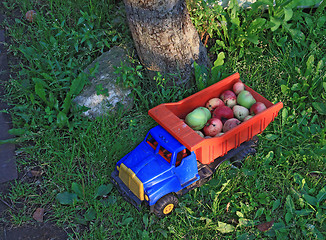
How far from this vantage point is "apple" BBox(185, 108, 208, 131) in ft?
12.4

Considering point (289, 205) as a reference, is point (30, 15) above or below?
above

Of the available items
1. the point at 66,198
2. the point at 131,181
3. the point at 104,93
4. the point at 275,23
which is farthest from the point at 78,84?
the point at 275,23

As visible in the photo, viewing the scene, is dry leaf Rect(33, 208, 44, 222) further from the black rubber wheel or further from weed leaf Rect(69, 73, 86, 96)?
the black rubber wheel

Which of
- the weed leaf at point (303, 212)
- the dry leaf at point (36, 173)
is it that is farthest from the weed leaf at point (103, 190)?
the weed leaf at point (303, 212)

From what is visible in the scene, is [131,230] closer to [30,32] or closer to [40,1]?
[30,32]

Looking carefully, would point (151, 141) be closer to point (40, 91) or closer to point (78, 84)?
point (78, 84)

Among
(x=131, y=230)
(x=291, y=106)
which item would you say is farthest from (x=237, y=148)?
(x=131, y=230)

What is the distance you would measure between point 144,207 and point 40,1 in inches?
146

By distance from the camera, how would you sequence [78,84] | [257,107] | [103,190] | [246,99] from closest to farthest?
1. [103,190]
2. [257,107]
3. [246,99]
4. [78,84]

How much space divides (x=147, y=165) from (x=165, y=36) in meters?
1.51

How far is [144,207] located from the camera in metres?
3.53

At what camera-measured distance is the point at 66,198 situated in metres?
3.56

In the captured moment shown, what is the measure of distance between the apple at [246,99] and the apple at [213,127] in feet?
1.24

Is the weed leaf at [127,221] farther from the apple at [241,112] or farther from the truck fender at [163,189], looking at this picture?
the apple at [241,112]
